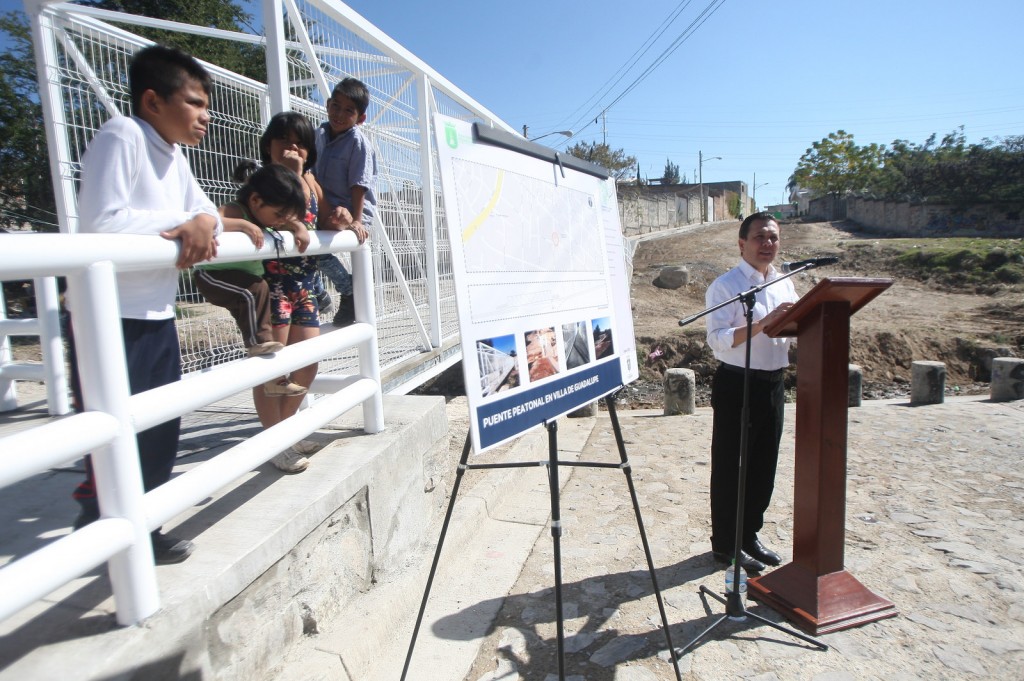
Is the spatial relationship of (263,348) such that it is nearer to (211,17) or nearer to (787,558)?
(787,558)

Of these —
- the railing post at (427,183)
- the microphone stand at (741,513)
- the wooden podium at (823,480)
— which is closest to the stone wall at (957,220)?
the railing post at (427,183)

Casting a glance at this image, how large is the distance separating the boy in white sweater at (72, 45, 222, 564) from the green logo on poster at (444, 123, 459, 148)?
79 centimetres

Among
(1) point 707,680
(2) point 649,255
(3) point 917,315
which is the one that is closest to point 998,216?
(2) point 649,255

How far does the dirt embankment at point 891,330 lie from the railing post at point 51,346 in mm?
7450

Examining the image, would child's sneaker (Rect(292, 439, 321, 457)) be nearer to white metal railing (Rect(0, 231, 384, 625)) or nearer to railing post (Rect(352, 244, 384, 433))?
railing post (Rect(352, 244, 384, 433))

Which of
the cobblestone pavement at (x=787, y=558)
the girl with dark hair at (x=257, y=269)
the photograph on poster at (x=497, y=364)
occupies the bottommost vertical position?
the cobblestone pavement at (x=787, y=558)

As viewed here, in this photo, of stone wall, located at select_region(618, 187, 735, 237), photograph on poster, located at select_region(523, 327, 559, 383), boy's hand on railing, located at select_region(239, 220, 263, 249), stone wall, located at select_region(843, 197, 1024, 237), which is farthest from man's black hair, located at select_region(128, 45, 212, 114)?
stone wall, located at select_region(843, 197, 1024, 237)

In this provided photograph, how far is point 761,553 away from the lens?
141 inches

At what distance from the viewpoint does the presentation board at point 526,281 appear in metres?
2.05

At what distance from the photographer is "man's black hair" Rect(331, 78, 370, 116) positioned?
3506 millimetres

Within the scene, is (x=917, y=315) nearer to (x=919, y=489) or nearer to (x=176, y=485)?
(x=919, y=489)

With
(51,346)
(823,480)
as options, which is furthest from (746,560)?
(51,346)

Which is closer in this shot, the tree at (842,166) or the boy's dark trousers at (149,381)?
the boy's dark trousers at (149,381)

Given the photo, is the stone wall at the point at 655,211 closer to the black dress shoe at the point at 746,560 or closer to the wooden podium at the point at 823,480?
the black dress shoe at the point at 746,560
